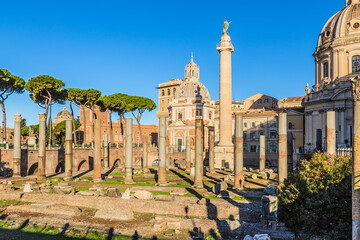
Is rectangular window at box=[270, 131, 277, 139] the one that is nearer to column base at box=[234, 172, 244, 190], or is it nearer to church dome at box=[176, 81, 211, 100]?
church dome at box=[176, 81, 211, 100]

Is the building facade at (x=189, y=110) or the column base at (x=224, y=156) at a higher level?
the building facade at (x=189, y=110)

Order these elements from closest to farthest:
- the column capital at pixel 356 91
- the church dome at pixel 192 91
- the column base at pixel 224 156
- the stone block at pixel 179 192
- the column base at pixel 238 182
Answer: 1. the column capital at pixel 356 91
2. the stone block at pixel 179 192
3. the column base at pixel 238 182
4. the column base at pixel 224 156
5. the church dome at pixel 192 91

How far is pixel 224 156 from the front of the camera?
3522 cm

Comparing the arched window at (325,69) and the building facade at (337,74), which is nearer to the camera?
the building facade at (337,74)

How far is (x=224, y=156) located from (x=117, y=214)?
2315 centimetres

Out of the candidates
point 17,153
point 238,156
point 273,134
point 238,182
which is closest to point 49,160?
point 17,153

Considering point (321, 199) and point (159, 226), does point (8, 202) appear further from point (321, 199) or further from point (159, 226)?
point (321, 199)

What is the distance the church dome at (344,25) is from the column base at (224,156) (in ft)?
61.8

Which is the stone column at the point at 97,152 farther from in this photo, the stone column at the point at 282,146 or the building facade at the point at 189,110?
the building facade at the point at 189,110

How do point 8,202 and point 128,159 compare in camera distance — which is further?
point 128,159

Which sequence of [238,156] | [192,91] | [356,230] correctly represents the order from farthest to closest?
[192,91]
[238,156]
[356,230]

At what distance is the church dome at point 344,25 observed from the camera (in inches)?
1502

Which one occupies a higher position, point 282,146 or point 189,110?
point 189,110

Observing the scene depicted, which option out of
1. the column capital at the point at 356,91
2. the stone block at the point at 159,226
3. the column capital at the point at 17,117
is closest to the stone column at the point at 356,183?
the column capital at the point at 356,91
